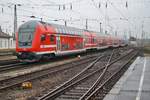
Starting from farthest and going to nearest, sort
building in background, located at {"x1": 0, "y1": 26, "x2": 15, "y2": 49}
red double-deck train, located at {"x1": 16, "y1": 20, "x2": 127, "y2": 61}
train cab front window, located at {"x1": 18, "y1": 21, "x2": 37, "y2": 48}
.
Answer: building in background, located at {"x1": 0, "y1": 26, "x2": 15, "y2": 49}, train cab front window, located at {"x1": 18, "y1": 21, "x2": 37, "y2": 48}, red double-deck train, located at {"x1": 16, "y1": 20, "x2": 127, "y2": 61}

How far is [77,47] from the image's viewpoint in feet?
105

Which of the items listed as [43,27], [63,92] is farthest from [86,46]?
[63,92]

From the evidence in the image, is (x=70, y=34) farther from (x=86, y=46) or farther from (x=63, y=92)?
(x=63, y=92)

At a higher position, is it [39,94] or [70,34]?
[70,34]

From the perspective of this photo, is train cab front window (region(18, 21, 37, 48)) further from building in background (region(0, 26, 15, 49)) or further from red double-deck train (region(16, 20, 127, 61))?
building in background (region(0, 26, 15, 49))

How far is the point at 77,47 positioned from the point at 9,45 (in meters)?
38.9

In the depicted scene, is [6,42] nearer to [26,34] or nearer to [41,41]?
[26,34]

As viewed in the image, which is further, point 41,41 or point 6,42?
point 6,42

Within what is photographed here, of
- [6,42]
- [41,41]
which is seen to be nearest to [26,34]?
[41,41]

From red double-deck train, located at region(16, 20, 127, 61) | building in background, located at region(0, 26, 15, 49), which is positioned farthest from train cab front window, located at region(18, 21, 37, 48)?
building in background, located at region(0, 26, 15, 49)

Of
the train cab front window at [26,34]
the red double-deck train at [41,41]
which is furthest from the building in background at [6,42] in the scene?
the train cab front window at [26,34]

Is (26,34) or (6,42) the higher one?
(26,34)

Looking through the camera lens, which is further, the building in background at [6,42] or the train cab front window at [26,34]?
the building in background at [6,42]

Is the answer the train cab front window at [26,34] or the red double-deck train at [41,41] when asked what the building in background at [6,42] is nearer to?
the red double-deck train at [41,41]
